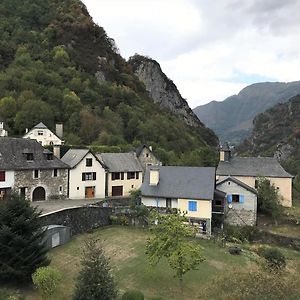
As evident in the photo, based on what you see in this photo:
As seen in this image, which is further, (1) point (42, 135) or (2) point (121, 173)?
(1) point (42, 135)

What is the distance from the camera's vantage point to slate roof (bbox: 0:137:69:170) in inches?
1569

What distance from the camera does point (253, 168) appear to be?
49.0 m

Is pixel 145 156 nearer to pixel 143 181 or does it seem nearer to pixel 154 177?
pixel 143 181

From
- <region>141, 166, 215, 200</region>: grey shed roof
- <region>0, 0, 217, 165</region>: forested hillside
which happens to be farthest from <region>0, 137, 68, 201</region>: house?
<region>0, 0, 217, 165</region>: forested hillside

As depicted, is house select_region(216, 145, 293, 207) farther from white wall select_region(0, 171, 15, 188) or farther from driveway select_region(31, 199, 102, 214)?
white wall select_region(0, 171, 15, 188)

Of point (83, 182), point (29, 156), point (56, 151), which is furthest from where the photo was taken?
point (56, 151)

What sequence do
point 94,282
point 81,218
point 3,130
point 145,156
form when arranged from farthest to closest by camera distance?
point 3,130
point 145,156
point 81,218
point 94,282

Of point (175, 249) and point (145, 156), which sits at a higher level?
point (145, 156)

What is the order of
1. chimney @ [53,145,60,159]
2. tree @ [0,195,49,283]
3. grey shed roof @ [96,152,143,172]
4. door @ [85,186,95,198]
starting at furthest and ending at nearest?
1. grey shed roof @ [96,152,143,172]
2. chimney @ [53,145,60,159]
3. door @ [85,186,95,198]
4. tree @ [0,195,49,283]

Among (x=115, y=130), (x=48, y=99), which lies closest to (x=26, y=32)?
(x=48, y=99)

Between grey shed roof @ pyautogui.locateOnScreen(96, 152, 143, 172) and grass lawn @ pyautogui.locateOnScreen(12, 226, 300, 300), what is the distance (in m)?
14.3

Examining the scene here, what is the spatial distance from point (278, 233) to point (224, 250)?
9901 mm

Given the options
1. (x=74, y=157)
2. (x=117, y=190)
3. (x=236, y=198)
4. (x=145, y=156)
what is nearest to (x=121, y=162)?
Answer: (x=117, y=190)

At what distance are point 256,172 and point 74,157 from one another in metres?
22.3
